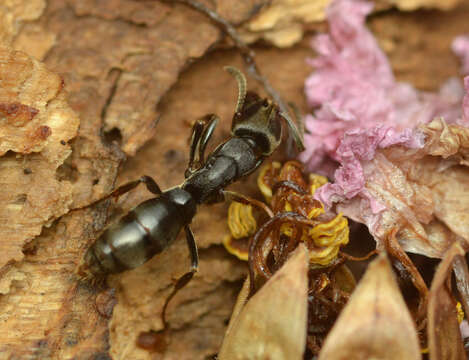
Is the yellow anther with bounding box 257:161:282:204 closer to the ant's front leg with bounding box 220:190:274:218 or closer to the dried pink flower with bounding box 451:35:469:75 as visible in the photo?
the ant's front leg with bounding box 220:190:274:218

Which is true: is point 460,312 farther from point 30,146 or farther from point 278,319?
point 30,146

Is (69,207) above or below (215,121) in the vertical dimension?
below

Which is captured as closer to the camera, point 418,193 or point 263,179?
point 418,193

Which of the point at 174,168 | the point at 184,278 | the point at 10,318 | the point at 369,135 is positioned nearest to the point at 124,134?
the point at 174,168

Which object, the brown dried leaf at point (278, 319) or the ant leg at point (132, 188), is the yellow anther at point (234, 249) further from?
the brown dried leaf at point (278, 319)

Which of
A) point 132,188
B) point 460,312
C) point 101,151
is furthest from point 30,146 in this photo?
point 460,312

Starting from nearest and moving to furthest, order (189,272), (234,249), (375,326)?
(375,326) → (189,272) → (234,249)

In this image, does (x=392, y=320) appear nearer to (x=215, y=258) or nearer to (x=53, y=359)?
(x=215, y=258)
